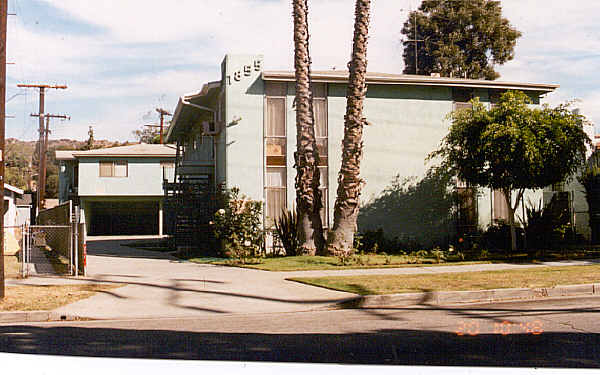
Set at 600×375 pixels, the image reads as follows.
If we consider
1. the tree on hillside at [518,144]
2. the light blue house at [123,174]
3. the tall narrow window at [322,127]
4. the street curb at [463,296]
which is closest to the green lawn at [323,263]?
the tree on hillside at [518,144]

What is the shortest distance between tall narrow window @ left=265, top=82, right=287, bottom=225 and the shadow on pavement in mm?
Result: 14448

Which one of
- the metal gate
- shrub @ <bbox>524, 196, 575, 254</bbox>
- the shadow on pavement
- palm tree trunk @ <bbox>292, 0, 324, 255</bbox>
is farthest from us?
shrub @ <bbox>524, 196, 575, 254</bbox>

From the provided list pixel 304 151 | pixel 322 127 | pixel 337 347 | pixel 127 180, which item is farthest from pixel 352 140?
pixel 127 180

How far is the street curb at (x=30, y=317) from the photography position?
10180mm

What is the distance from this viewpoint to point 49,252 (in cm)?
2608

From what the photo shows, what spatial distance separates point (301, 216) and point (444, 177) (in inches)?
281

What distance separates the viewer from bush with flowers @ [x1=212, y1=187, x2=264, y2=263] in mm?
20469

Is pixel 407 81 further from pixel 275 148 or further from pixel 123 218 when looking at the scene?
pixel 123 218

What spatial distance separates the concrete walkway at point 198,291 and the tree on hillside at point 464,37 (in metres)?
29.8

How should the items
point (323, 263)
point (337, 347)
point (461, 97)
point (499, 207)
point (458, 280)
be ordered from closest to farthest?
point (337, 347)
point (458, 280)
point (323, 263)
point (461, 97)
point (499, 207)

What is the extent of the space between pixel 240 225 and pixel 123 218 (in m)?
27.8

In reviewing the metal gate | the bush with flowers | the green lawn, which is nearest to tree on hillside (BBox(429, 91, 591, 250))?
the green lawn

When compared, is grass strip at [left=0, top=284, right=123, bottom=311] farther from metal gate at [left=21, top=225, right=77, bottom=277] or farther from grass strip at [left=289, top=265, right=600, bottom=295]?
grass strip at [left=289, top=265, right=600, bottom=295]

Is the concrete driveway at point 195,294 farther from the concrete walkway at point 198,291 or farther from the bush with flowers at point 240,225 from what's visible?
the bush with flowers at point 240,225
